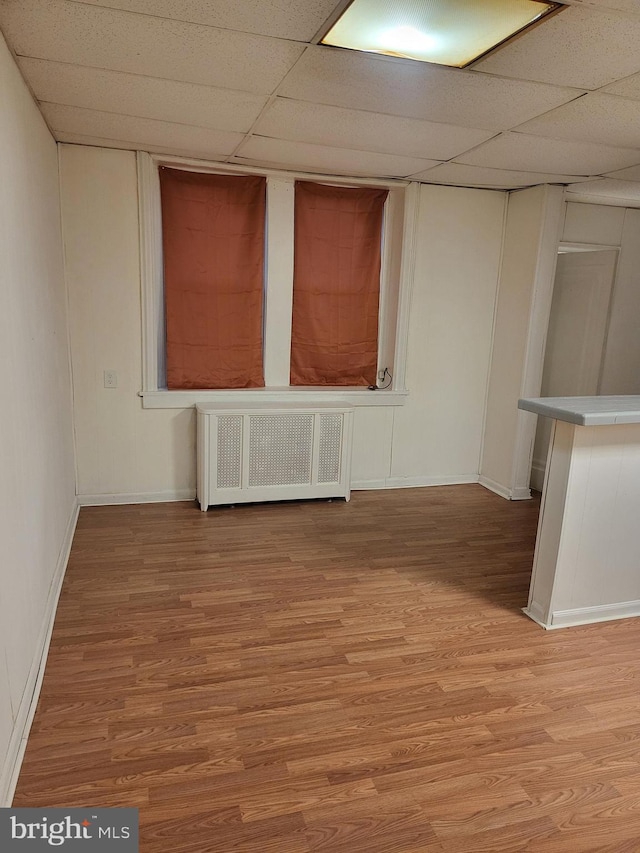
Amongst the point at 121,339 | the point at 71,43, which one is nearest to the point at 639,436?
the point at 71,43

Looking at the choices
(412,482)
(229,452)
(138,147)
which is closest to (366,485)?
(412,482)

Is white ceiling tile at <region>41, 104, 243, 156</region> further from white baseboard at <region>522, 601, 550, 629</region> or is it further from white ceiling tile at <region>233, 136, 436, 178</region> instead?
white baseboard at <region>522, 601, 550, 629</region>

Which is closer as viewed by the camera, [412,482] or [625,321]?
[625,321]

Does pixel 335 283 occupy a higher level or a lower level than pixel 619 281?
lower

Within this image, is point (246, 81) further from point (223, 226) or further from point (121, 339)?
Answer: point (121, 339)

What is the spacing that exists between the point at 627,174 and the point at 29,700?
4.36 m

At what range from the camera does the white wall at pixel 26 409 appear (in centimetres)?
196

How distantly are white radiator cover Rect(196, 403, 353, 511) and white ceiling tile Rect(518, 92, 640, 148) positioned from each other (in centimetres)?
222

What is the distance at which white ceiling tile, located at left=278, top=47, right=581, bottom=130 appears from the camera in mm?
2260

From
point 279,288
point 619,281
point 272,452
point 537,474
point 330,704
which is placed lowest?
point 330,704

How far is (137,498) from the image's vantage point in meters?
4.38

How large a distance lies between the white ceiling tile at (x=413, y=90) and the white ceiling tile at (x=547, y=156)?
43 centimetres

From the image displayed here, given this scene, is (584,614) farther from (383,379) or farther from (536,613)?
(383,379)

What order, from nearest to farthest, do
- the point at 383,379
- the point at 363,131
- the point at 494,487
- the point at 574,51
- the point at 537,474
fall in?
the point at 574,51 → the point at 363,131 → the point at 383,379 → the point at 494,487 → the point at 537,474
